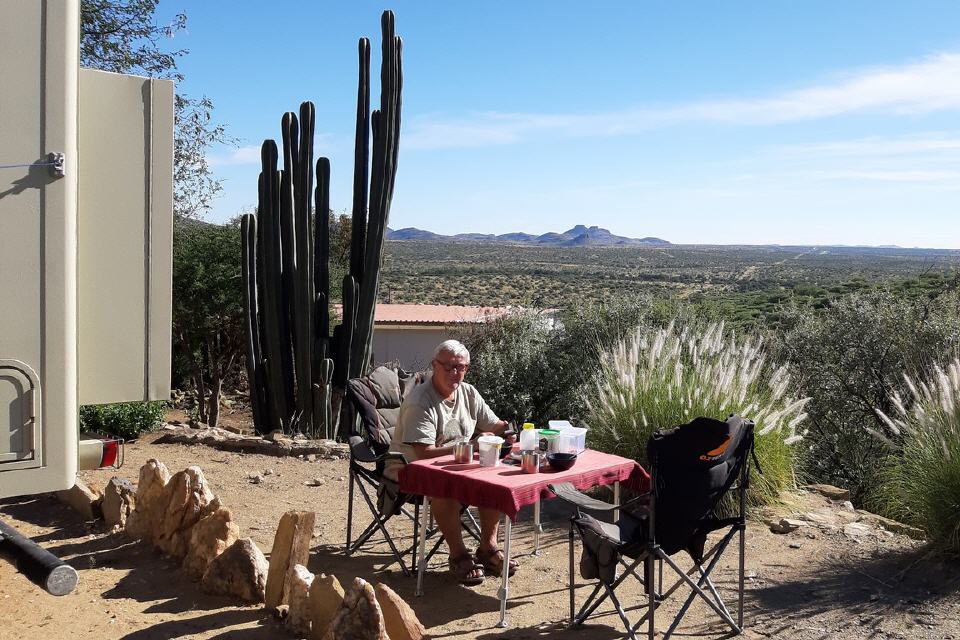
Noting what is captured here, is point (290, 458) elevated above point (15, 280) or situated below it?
below

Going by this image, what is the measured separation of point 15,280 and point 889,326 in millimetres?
10741

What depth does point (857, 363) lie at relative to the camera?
11234 mm

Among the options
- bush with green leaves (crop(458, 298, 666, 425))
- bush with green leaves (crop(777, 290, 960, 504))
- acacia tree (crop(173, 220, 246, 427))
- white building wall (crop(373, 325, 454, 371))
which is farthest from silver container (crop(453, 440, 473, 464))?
white building wall (crop(373, 325, 454, 371))

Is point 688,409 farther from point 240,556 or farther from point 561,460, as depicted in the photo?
point 240,556

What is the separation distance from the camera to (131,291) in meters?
2.91

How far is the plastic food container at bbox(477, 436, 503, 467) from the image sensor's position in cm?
462

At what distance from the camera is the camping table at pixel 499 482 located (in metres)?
4.27

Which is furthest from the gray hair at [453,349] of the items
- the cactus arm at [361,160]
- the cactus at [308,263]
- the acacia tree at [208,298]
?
the acacia tree at [208,298]

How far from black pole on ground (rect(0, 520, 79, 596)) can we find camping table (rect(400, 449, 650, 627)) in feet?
7.00

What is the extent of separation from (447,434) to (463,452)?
420 millimetres

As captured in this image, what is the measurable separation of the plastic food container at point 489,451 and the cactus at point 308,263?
5.29 meters

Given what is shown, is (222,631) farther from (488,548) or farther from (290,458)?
(290,458)

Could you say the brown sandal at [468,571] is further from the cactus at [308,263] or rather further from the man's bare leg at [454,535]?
the cactus at [308,263]

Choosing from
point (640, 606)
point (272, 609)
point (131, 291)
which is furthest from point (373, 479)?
point (131, 291)
